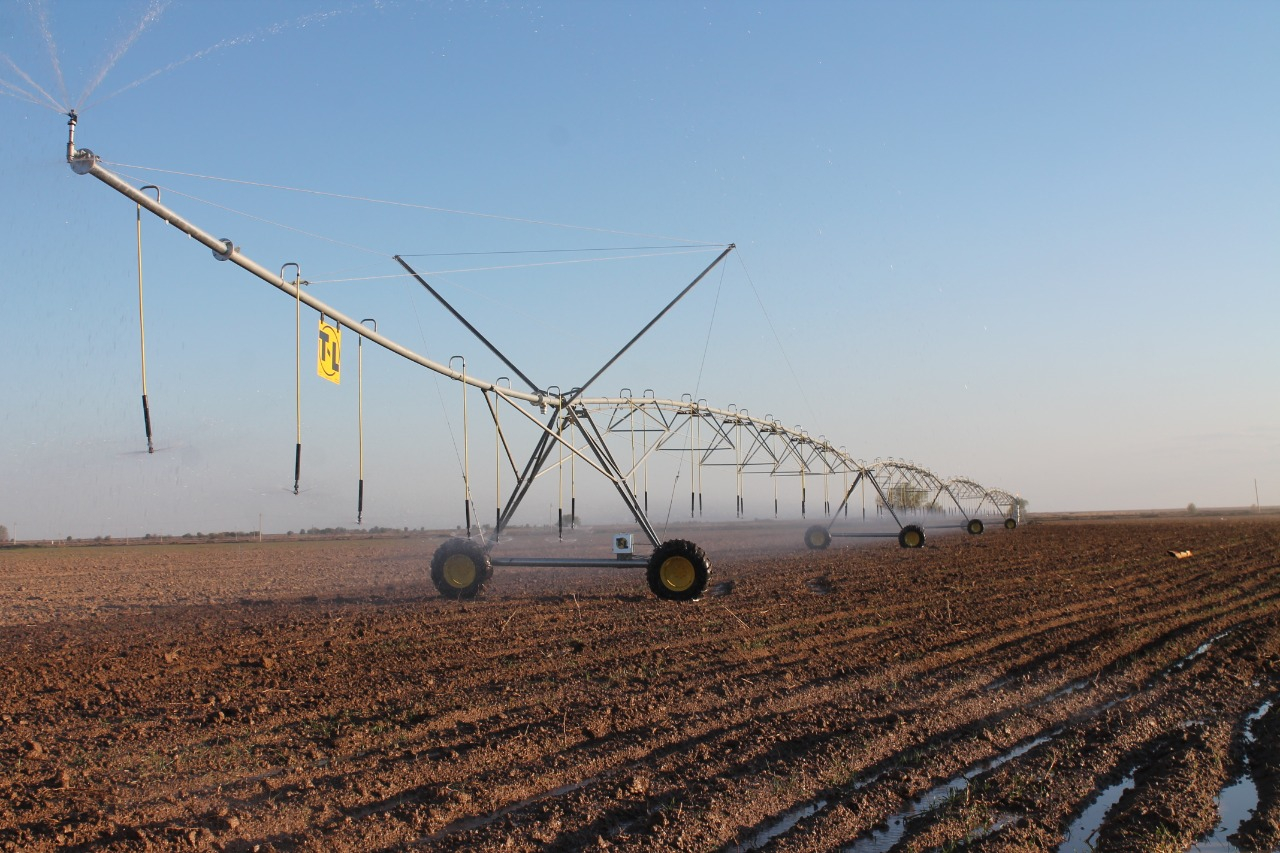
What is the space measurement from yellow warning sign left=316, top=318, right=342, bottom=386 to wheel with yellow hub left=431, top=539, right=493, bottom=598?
6.42 meters

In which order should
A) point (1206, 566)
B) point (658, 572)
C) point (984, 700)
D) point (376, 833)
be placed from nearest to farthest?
point (376, 833) < point (984, 700) < point (658, 572) < point (1206, 566)

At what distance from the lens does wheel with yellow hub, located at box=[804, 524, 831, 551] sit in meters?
38.4

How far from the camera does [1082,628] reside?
12945 mm

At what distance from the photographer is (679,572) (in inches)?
614

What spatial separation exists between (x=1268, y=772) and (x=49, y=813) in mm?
7843

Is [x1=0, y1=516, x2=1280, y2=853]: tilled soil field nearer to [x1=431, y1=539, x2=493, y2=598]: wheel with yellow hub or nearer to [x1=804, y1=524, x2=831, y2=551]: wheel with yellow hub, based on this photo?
[x1=431, y1=539, x2=493, y2=598]: wheel with yellow hub

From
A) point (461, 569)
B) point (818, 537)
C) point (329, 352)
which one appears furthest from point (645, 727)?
point (818, 537)

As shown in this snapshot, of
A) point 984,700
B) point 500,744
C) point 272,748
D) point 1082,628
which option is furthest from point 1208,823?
point 1082,628

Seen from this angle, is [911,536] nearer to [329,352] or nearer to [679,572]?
[679,572]

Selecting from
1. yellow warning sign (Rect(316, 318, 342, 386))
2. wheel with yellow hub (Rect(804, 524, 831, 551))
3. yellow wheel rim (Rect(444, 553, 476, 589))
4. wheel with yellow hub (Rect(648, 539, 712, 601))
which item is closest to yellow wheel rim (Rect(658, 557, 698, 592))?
wheel with yellow hub (Rect(648, 539, 712, 601))

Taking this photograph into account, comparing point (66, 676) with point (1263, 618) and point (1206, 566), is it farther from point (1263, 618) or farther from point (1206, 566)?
point (1206, 566)

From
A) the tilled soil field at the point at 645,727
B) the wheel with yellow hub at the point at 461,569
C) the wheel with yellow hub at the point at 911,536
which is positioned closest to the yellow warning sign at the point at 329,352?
the tilled soil field at the point at 645,727

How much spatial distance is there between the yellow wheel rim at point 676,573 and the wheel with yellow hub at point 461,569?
3360 millimetres

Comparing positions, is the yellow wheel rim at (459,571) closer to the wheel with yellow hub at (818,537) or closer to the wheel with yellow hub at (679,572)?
the wheel with yellow hub at (679,572)
